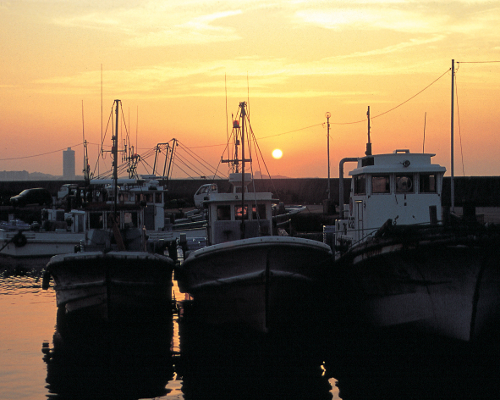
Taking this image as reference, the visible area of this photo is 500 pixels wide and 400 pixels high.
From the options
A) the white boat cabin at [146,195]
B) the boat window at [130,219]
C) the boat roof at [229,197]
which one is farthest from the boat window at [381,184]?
the white boat cabin at [146,195]

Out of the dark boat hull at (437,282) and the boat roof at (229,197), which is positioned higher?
the boat roof at (229,197)

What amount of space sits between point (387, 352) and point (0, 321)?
11.9 meters

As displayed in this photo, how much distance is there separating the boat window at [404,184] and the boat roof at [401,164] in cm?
27

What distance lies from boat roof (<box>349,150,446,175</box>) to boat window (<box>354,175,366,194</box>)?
0.29m

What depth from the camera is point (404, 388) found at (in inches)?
488

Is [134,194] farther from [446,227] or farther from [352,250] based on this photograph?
[446,227]

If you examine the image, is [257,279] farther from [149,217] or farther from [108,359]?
[149,217]

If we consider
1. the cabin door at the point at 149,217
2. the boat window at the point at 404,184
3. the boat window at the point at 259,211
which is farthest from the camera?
the cabin door at the point at 149,217

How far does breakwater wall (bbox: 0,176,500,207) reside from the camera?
6210 centimetres

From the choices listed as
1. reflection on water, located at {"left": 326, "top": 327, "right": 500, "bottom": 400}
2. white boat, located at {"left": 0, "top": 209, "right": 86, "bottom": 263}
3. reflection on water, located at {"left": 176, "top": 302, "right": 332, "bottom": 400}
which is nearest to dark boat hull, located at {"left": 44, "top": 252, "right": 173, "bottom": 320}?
reflection on water, located at {"left": 176, "top": 302, "right": 332, "bottom": 400}

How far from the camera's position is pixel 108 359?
48.0 ft

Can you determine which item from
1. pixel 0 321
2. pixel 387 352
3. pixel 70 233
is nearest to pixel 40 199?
pixel 70 233

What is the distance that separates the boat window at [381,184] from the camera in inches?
754

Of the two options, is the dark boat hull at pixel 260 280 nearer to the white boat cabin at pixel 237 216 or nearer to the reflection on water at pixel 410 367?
the reflection on water at pixel 410 367
